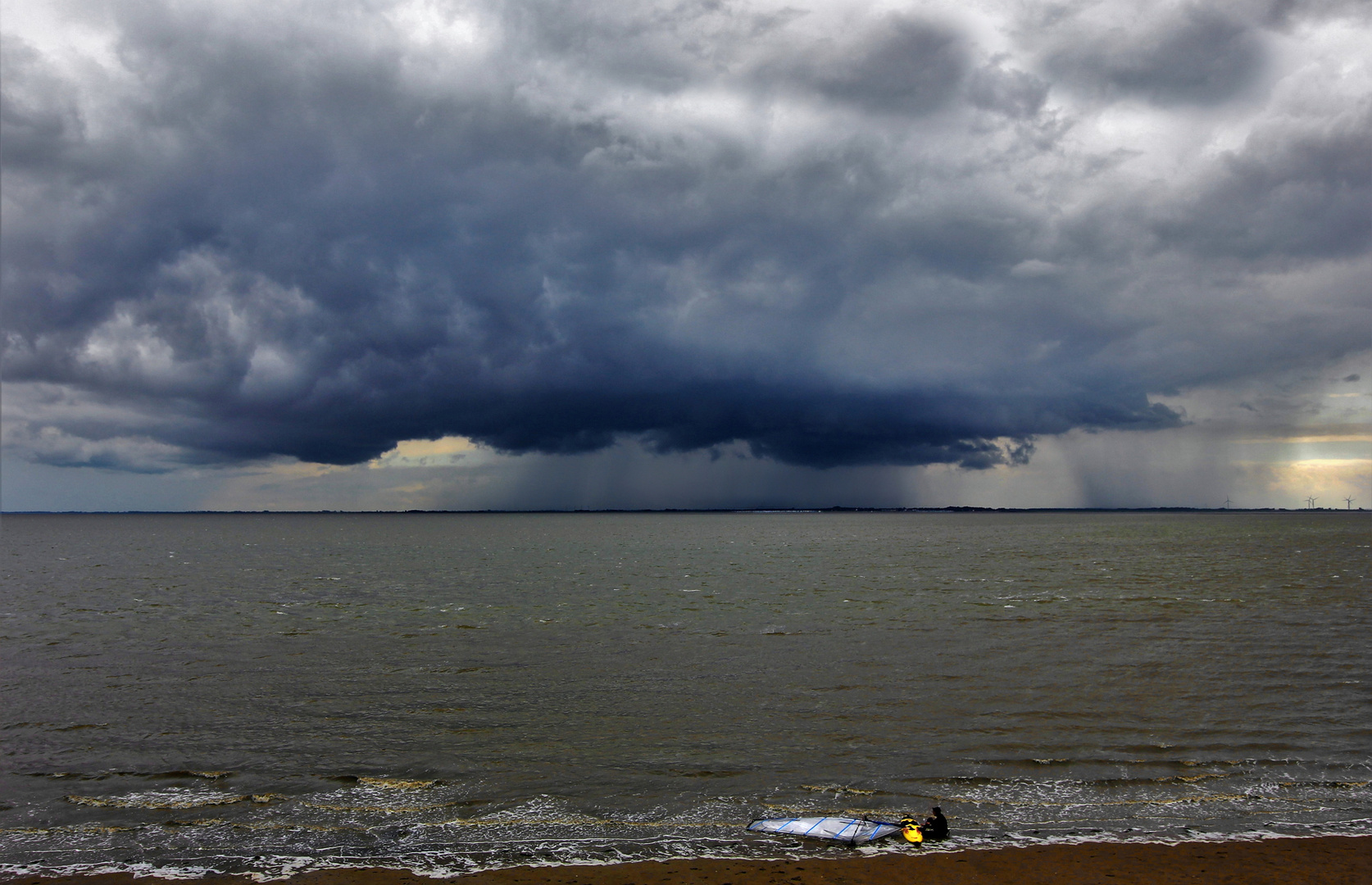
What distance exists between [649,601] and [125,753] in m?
35.7

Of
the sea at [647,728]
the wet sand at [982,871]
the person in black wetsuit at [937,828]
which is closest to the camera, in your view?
the wet sand at [982,871]

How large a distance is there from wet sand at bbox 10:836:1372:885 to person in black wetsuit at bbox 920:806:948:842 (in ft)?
1.91

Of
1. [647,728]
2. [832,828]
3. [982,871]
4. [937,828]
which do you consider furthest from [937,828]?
[647,728]

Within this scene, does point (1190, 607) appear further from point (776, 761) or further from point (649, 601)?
point (776, 761)

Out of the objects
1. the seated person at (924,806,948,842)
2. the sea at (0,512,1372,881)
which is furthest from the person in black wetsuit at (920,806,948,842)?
the sea at (0,512,1372,881)

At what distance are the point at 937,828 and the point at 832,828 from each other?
6.30ft

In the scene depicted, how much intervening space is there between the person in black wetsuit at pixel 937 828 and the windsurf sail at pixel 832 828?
1.78ft

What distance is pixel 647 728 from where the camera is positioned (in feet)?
70.6

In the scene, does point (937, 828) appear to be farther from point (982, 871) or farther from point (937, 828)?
point (982, 871)

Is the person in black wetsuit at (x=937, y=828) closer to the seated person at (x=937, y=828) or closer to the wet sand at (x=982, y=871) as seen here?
the seated person at (x=937, y=828)

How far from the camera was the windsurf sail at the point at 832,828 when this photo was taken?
13945 mm

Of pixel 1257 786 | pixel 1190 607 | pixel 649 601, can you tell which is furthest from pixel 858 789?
pixel 1190 607

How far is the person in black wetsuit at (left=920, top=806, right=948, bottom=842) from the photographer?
549 inches

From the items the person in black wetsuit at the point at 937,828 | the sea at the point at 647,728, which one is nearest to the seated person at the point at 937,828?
the person in black wetsuit at the point at 937,828
